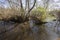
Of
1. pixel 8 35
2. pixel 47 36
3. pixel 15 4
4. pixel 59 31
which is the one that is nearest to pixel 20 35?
pixel 8 35

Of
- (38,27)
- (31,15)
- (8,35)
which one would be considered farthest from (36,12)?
(8,35)

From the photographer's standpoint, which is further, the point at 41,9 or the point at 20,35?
the point at 41,9

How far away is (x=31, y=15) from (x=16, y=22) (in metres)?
0.60

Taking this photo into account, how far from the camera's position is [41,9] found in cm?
658

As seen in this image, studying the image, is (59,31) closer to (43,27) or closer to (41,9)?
(43,27)

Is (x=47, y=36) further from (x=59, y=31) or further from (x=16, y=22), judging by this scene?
(x=16, y=22)

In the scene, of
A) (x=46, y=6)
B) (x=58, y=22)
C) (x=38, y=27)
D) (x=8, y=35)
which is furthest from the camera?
(x=46, y=6)

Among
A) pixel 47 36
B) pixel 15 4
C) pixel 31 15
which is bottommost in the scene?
pixel 47 36

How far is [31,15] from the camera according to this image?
652cm

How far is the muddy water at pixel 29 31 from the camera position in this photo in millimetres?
5000

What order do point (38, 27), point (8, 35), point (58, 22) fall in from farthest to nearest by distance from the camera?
point (58, 22) → point (38, 27) → point (8, 35)

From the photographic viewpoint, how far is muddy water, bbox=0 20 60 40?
500 cm

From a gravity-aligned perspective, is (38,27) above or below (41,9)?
below

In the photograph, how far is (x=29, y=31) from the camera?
217 inches
